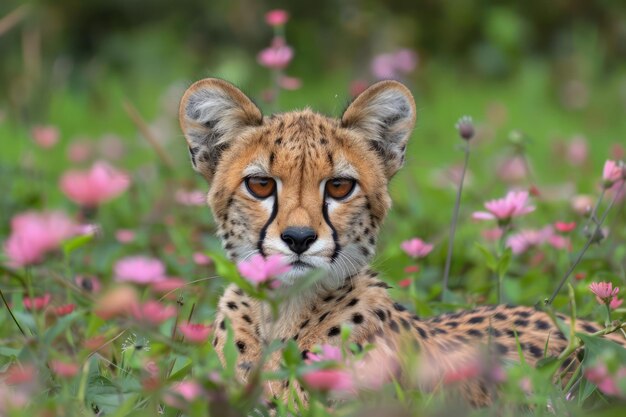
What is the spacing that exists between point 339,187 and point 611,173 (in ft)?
3.39

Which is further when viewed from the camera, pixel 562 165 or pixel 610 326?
pixel 562 165

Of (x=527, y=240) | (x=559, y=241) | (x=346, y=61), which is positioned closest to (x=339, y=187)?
(x=559, y=241)

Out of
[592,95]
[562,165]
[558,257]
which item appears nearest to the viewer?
[558,257]

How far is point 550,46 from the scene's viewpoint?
1357 centimetres

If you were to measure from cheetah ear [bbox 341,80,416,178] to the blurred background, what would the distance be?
4.96 metres

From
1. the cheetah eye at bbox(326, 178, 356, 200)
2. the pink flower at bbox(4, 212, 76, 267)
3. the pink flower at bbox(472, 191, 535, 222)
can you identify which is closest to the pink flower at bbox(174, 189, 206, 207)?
the cheetah eye at bbox(326, 178, 356, 200)

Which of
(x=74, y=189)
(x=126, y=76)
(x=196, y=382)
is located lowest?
→ (x=126, y=76)

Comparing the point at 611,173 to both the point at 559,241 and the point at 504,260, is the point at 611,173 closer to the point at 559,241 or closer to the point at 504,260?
the point at 504,260

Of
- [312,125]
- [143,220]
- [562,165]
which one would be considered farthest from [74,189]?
[562,165]

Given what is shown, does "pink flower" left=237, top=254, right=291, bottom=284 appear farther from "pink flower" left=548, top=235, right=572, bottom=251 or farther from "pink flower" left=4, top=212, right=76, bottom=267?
"pink flower" left=548, top=235, right=572, bottom=251

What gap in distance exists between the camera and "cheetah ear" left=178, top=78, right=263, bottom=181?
4227mm

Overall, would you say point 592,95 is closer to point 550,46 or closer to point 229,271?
point 550,46

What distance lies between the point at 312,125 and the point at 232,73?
561 centimetres

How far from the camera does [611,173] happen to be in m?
4.11
